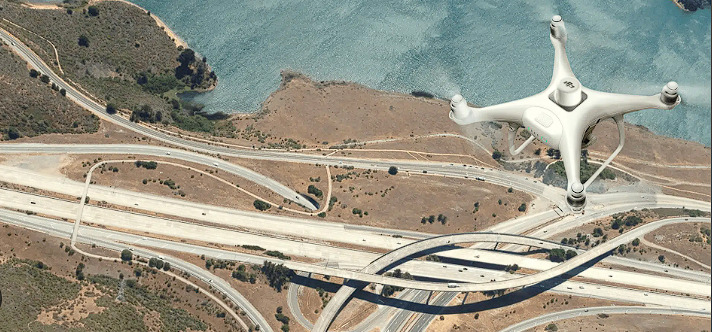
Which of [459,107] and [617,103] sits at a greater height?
[459,107]

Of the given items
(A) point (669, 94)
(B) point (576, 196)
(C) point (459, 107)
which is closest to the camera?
(B) point (576, 196)

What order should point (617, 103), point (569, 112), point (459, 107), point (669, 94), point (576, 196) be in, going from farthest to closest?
point (459, 107), point (569, 112), point (617, 103), point (669, 94), point (576, 196)

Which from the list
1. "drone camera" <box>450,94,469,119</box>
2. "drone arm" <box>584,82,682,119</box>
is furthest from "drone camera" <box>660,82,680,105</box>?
"drone camera" <box>450,94,469,119</box>

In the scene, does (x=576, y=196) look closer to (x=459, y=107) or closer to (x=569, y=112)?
(x=569, y=112)

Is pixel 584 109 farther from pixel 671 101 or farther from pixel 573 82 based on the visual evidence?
A: pixel 671 101

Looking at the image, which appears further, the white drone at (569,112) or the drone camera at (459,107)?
the drone camera at (459,107)

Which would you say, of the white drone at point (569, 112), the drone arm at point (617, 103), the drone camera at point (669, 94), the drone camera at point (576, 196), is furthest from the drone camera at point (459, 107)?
the drone camera at point (669, 94)

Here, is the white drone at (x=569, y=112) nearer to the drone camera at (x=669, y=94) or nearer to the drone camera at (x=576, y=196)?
the drone camera at (x=669, y=94)

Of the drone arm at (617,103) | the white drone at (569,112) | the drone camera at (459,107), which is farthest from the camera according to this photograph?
the drone camera at (459,107)

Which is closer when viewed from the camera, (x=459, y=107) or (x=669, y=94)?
(x=669, y=94)

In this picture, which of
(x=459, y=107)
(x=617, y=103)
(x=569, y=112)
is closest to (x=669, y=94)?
(x=617, y=103)

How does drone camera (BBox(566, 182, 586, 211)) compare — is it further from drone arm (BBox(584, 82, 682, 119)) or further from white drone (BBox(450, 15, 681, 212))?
drone arm (BBox(584, 82, 682, 119))
